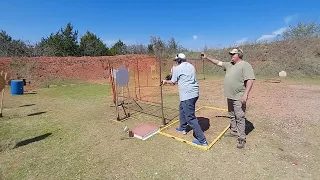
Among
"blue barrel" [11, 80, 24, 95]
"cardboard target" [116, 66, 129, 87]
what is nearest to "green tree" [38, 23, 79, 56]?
"blue barrel" [11, 80, 24, 95]

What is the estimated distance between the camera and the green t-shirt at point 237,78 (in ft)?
13.4

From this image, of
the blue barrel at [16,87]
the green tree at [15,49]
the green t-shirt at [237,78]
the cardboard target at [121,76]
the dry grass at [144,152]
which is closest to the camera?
the dry grass at [144,152]

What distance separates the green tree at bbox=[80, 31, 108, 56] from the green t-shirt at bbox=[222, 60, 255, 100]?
27511 millimetres

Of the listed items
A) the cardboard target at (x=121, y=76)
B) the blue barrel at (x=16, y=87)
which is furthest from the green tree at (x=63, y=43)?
the cardboard target at (x=121, y=76)

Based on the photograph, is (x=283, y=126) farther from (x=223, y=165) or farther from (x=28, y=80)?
(x=28, y=80)

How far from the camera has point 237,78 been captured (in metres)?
4.20

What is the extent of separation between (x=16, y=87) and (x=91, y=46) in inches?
746

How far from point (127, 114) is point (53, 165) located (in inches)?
122

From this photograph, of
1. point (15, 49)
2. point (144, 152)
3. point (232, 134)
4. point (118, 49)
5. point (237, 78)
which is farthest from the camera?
point (118, 49)

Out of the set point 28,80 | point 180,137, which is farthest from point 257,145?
point 28,80

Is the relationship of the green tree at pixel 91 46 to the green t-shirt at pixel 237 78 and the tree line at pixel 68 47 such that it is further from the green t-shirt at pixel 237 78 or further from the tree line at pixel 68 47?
the green t-shirt at pixel 237 78

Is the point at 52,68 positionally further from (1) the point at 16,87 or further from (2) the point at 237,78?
(2) the point at 237,78

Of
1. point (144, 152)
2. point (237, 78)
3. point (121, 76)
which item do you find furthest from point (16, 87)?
point (237, 78)

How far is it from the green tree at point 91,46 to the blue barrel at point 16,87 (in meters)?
18.1
